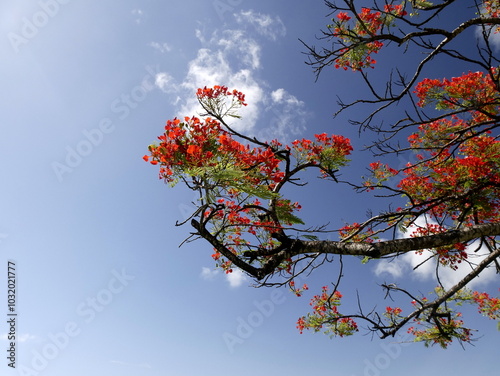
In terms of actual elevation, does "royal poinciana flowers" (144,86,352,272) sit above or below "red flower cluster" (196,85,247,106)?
below

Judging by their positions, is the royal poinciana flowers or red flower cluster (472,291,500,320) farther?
red flower cluster (472,291,500,320)

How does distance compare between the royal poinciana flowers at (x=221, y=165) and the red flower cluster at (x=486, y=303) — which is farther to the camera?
the red flower cluster at (x=486, y=303)

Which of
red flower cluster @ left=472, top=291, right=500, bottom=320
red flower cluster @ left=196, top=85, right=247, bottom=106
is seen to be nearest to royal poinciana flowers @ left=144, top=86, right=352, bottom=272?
red flower cluster @ left=196, top=85, right=247, bottom=106

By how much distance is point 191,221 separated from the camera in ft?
13.2

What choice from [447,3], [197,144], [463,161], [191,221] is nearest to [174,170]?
[197,144]

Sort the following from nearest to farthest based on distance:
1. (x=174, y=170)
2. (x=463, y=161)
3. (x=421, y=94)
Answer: (x=174, y=170) → (x=463, y=161) → (x=421, y=94)

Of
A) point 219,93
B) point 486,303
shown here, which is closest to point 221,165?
point 219,93

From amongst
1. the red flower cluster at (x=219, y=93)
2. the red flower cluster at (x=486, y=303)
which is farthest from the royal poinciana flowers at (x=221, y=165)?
the red flower cluster at (x=486, y=303)

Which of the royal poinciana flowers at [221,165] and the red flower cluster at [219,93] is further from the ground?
the red flower cluster at [219,93]

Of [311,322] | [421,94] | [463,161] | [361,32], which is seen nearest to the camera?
[361,32]

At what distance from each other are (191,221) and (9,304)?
6874 millimetres

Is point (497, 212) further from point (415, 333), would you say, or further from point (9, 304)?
point (9, 304)

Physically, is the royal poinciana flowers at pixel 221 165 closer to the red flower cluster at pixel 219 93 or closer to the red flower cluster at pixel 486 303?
the red flower cluster at pixel 219 93

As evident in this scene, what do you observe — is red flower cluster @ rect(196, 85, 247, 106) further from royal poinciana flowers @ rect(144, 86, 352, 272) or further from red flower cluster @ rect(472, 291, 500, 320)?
red flower cluster @ rect(472, 291, 500, 320)
